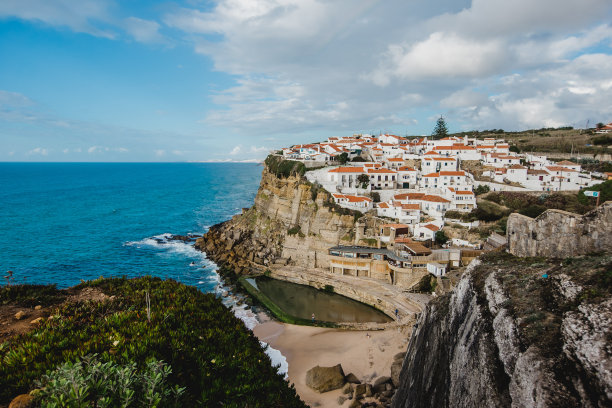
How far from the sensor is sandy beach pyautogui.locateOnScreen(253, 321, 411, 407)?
18.1 meters

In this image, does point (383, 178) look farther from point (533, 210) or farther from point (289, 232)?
point (533, 210)

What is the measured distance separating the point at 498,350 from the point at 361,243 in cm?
3080

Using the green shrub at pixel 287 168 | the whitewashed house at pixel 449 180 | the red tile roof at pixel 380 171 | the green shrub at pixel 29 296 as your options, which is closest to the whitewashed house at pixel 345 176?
the red tile roof at pixel 380 171

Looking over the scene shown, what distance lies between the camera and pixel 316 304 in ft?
96.5

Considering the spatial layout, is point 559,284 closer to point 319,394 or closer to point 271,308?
point 319,394

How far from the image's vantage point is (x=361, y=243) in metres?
36.0

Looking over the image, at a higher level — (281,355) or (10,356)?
(10,356)

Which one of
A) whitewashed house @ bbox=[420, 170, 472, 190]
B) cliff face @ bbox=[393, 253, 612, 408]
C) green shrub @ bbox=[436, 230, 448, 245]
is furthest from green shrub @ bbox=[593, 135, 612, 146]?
cliff face @ bbox=[393, 253, 612, 408]

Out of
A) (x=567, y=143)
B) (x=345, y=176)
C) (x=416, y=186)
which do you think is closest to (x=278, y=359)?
(x=345, y=176)

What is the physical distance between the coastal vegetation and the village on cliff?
2289cm

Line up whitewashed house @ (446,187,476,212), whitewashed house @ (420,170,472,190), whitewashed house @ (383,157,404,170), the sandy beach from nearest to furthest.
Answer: the sandy beach, whitewashed house @ (446,187,476,212), whitewashed house @ (420,170,472,190), whitewashed house @ (383,157,404,170)

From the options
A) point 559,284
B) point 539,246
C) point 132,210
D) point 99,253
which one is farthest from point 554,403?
point 132,210

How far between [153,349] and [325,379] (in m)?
13.5

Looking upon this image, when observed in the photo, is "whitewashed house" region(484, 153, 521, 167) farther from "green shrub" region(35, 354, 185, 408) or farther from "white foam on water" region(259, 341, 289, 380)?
"green shrub" region(35, 354, 185, 408)
